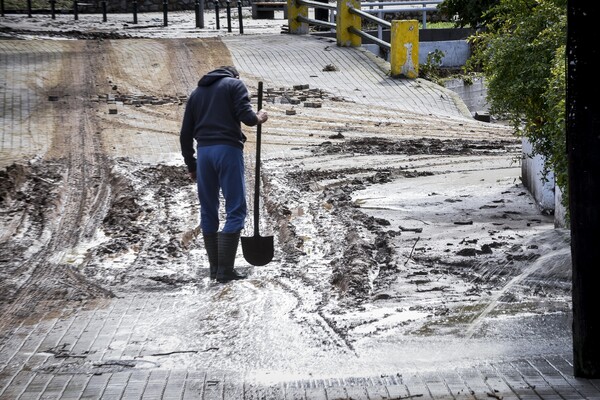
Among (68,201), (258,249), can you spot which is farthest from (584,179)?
(68,201)

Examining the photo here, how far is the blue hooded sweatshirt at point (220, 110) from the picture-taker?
842 cm

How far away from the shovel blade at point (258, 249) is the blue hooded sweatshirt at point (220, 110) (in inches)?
30.7

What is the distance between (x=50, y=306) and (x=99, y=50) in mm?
14788

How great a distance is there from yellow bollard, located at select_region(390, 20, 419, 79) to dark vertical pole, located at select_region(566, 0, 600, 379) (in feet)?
48.5

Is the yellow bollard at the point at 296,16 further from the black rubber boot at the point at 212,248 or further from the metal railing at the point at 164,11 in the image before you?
the black rubber boot at the point at 212,248

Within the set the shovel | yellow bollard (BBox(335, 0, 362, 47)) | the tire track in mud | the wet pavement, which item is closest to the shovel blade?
the shovel

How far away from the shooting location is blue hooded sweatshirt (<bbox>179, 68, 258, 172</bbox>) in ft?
27.6

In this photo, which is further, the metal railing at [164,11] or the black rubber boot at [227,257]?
the metal railing at [164,11]

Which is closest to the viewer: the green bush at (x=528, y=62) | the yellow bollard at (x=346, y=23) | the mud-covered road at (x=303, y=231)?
the mud-covered road at (x=303, y=231)

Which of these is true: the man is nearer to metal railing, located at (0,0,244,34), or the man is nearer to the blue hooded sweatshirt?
the blue hooded sweatshirt

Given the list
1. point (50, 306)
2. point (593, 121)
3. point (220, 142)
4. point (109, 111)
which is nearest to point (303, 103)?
point (109, 111)

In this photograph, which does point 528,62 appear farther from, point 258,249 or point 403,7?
point 403,7

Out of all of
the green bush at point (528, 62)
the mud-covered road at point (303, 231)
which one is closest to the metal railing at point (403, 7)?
the mud-covered road at point (303, 231)

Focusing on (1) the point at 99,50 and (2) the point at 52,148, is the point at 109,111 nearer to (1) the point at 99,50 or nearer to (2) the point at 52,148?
(2) the point at 52,148
